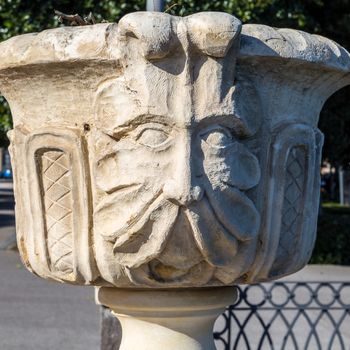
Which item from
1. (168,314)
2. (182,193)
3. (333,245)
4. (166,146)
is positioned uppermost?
(166,146)

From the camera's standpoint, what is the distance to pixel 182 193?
219 cm

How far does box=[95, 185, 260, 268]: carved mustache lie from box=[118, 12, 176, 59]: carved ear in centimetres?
37

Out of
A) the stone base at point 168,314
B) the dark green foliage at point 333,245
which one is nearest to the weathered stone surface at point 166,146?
the stone base at point 168,314

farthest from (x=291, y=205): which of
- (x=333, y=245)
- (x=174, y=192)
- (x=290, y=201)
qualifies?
(x=333, y=245)

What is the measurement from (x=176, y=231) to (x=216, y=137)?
0.91ft

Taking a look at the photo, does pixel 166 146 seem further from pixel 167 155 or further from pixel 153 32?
pixel 153 32

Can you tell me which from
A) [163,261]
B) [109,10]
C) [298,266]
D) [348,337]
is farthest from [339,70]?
[109,10]

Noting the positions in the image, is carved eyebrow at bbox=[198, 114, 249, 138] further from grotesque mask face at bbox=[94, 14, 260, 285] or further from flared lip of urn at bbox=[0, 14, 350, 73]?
flared lip of urn at bbox=[0, 14, 350, 73]

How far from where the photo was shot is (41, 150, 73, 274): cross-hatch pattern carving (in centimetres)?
247

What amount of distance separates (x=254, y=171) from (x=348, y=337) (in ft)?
16.0

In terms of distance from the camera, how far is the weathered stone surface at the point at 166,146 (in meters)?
2.24

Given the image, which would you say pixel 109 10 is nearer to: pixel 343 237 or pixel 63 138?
pixel 343 237

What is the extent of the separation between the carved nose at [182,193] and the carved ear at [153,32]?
1.15ft

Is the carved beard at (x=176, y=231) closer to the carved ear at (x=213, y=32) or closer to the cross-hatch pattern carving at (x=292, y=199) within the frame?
the cross-hatch pattern carving at (x=292, y=199)
